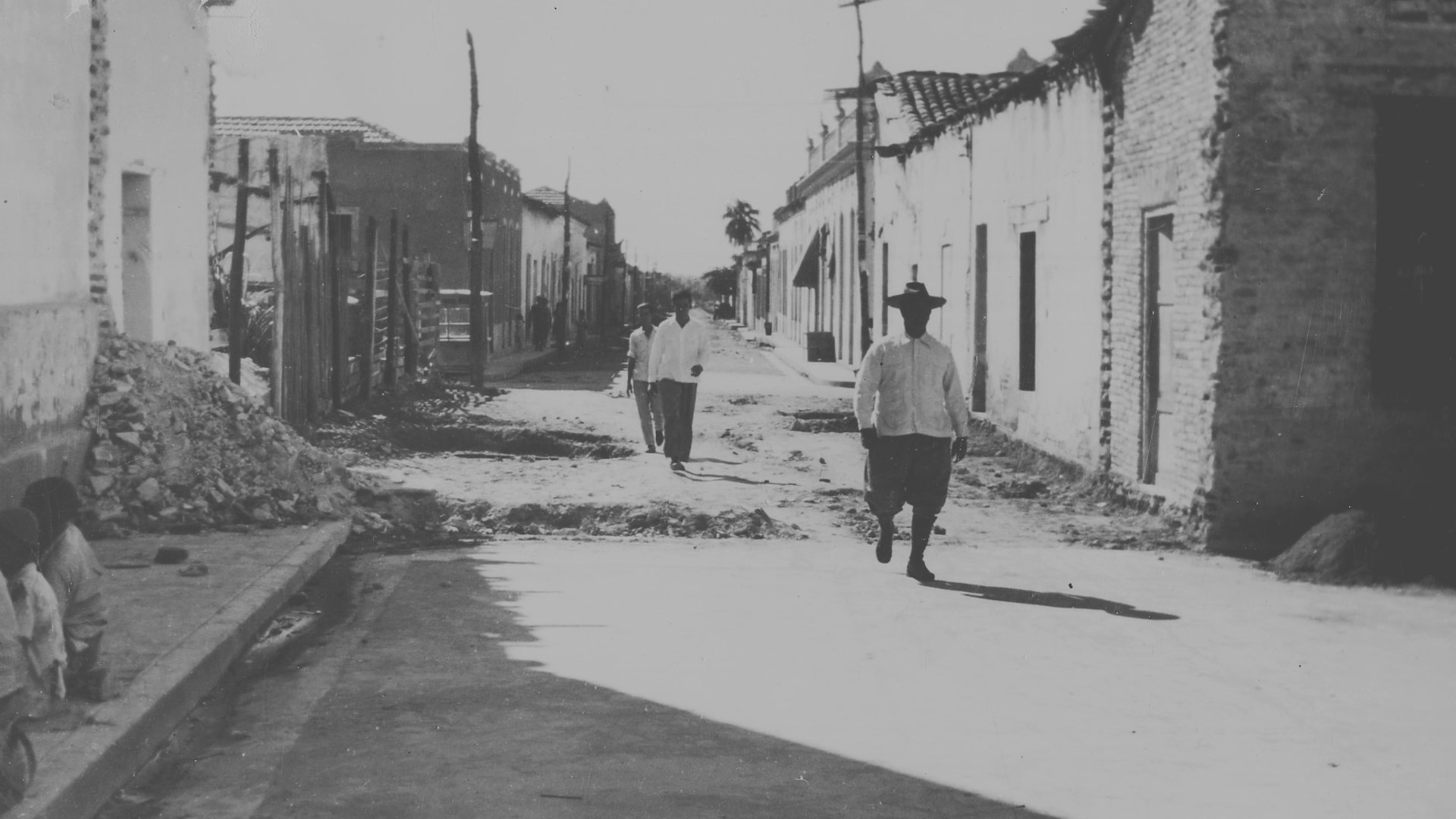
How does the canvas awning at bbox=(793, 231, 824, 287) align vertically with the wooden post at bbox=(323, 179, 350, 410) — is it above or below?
above

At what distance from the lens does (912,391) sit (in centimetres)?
965

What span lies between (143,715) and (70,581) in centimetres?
58

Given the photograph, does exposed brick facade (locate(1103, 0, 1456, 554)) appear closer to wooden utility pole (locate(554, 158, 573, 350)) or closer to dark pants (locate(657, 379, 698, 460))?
dark pants (locate(657, 379, 698, 460))

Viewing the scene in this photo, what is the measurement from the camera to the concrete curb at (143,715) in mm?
4707

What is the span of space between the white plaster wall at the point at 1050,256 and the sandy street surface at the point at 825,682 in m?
2.87

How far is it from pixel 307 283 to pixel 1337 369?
9901 mm

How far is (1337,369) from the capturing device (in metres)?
11.0

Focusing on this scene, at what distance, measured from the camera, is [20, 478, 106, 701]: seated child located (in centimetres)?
569

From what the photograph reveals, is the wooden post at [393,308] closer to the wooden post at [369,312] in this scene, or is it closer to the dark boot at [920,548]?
the wooden post at [369,312]

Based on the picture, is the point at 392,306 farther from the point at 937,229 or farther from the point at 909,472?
the point at 909,472

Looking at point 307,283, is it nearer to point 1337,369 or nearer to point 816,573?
point 816,573

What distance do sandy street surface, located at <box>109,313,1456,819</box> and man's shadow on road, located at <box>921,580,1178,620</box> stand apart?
34mm

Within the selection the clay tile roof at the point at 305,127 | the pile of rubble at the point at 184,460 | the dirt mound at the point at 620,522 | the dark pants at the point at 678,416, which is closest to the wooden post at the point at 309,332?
the dark pants at the point at 678,416

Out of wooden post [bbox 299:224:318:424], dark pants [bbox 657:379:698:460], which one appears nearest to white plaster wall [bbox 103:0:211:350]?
wooden post [bbox 299:224:318:424]
